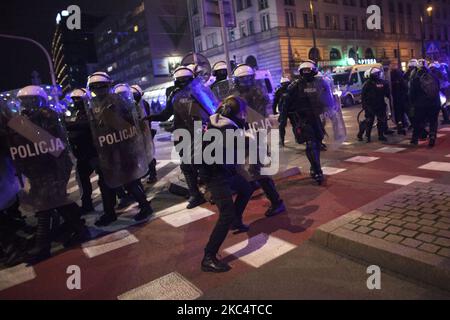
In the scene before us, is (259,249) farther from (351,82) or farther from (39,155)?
(351,82)

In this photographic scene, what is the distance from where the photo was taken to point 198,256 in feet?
14.2

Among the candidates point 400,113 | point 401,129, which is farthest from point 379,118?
point 400,113

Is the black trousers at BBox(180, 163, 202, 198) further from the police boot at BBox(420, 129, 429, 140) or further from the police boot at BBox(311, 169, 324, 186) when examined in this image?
the police boot at BBox(420, 129, 429, 140)

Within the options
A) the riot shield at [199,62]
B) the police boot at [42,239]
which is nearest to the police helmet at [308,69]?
the riot shield at [199,62]

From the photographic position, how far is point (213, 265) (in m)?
3.89

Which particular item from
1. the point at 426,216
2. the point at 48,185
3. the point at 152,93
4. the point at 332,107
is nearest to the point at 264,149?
the point at 332,107

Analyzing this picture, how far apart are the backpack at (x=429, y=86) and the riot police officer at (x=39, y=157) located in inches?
279

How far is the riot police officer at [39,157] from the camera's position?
4.67 metres

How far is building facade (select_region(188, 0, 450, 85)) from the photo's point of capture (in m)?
41.9

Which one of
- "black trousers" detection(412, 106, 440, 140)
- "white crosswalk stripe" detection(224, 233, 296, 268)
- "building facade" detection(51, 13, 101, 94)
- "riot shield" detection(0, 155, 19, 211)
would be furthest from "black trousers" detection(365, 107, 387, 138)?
"building facade" detection(51, 13, 101, 94)

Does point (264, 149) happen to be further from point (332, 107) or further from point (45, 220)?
point (45, 220)

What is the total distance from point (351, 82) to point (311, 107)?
20.1 metres

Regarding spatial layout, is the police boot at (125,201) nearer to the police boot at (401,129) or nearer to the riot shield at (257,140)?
the riot shield at (257,140)
